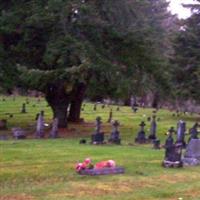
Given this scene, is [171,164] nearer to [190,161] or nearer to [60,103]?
[190,161]

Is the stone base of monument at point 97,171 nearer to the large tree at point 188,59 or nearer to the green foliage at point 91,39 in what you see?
the green foliage at point 91,39

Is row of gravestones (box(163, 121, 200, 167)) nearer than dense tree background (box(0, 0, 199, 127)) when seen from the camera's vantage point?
Yes

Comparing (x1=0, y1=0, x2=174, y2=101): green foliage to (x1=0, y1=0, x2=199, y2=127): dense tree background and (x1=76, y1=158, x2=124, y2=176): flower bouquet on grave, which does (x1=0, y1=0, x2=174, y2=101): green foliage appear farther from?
(x1=76, y1=158, x2=124, y2=176): flower bouquet on grave

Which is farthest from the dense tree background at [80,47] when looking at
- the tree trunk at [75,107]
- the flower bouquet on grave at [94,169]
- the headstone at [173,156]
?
the flower bouquet on grave at [94,169]

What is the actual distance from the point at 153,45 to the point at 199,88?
14.6 m

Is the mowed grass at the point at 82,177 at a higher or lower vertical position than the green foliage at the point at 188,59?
lower

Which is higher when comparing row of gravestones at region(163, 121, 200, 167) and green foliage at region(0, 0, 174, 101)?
green foliage at region(0, 0, 174, 101)

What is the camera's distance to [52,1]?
2700 cm

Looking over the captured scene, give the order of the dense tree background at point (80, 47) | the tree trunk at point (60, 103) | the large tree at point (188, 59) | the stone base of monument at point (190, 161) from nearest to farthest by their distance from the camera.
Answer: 1. the stone base of monument at point (190, 161)
2. the dense tree background at point (80, 47)
3. the tree trunk at point (60, 103)
4. the large tree at point (188, 59)

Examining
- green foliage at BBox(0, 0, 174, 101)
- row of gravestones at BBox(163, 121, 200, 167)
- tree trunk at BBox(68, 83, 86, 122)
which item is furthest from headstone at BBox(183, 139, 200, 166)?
tree trunk at BBox(68, 83, 86, 122)

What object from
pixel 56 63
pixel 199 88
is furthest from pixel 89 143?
pixel 199 88

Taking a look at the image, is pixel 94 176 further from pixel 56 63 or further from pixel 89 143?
pixel 56 63

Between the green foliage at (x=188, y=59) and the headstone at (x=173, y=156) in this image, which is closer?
the headstone at (x=173, y=156)

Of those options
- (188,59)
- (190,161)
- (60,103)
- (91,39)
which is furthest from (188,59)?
(190,161)
